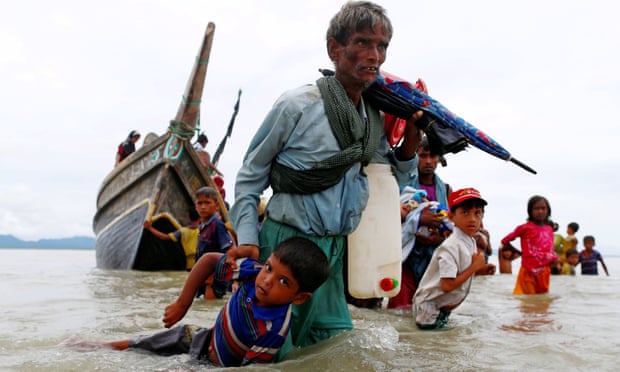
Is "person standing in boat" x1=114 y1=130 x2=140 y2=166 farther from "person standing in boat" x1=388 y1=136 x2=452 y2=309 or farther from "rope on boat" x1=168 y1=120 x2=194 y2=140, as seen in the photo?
"person standing in boat" x1=388 y1=136 x2=452 y2=309

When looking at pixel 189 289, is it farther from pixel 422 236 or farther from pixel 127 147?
pixel 127 147

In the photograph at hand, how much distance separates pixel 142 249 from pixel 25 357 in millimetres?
7968

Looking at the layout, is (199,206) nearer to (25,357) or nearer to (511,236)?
(25,357)

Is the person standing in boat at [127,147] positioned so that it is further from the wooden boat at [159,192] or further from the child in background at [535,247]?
the child in background at [535,247]

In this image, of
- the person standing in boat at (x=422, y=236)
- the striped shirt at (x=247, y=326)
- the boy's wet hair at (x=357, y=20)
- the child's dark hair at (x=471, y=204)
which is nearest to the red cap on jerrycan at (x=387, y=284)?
the striped shirt at (x=247, y=326)

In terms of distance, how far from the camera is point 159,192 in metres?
10.5

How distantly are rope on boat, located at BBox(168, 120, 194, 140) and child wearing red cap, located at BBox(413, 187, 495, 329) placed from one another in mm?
6826

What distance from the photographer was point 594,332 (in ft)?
13.4

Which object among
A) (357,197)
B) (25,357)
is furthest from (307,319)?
(25,357)

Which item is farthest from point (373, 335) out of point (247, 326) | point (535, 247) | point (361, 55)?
point (535, 247)

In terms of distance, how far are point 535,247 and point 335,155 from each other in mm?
5227

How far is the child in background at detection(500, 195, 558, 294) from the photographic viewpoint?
23.0ft

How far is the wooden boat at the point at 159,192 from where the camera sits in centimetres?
1014

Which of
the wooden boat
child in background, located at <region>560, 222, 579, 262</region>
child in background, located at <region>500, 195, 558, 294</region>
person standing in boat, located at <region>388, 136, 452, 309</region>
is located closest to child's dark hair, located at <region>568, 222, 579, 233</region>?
child in background, located at <region>560, 222, 579, 262</region>
